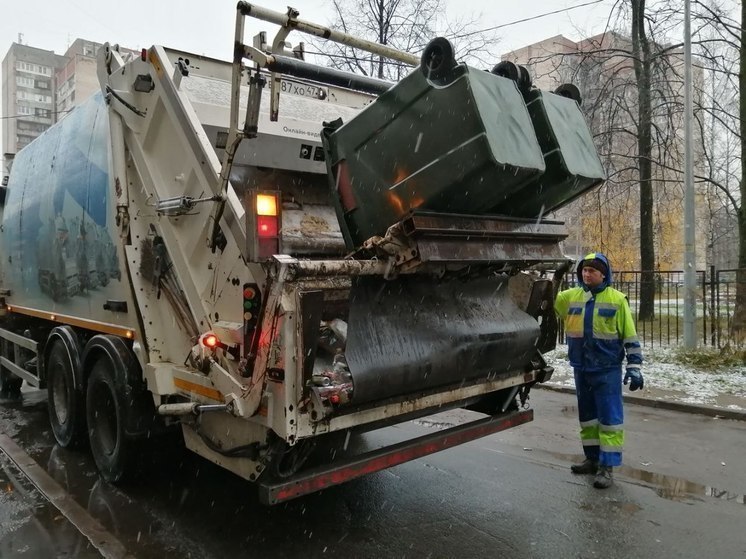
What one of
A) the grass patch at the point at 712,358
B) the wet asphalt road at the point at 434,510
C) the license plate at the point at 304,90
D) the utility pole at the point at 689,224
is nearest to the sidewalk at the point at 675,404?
the wet asphalt road at the point at 434,510

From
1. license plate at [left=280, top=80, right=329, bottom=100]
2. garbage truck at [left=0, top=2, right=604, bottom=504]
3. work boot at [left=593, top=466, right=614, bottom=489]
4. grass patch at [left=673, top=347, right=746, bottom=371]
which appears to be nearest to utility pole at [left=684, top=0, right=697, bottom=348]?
grass patch at [left=673, top=347, right=746, bottom=371]

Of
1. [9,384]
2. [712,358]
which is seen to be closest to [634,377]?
[712,358]

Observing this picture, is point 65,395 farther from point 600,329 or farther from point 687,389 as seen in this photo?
point 687,389

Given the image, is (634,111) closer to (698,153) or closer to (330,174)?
(698,153)

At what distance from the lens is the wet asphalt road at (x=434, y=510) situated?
3.25 metres

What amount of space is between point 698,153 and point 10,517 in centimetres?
1706

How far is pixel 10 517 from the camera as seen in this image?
3.69m

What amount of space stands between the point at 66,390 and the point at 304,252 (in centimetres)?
268

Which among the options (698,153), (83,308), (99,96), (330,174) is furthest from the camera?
(698,153)

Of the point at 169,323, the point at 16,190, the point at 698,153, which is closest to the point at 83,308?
the point at 169,323

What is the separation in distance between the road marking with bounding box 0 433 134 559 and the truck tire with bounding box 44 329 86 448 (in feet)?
1.03

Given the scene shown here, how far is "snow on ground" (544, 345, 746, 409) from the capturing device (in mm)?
6461

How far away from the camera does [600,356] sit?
4.16 meters

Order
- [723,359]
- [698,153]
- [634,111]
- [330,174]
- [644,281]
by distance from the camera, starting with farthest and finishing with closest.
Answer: [698,153], [634,111], [644,281], [723,359], [330,174]
